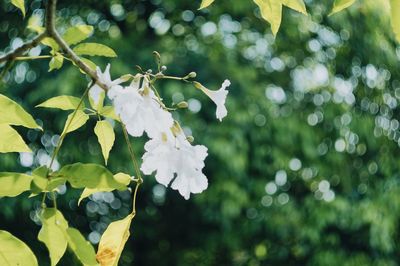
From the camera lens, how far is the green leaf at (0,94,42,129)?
2.06ft

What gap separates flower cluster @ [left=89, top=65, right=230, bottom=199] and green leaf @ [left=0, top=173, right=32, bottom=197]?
0.30 ft

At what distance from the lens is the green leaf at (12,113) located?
0.63 m

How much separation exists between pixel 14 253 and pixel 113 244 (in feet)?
0.28

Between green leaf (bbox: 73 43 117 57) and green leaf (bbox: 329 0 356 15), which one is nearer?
green leaf (bbox: 329 0 356 15)

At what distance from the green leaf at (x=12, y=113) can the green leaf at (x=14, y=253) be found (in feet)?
0.31

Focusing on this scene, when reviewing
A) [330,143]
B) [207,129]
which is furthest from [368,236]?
[207,129]

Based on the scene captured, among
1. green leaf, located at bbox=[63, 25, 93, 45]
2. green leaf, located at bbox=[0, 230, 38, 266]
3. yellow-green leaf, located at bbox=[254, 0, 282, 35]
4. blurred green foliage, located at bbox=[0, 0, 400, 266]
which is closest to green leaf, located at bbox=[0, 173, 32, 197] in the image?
green leaf, located at bbox=[0, 230, 38, 266]

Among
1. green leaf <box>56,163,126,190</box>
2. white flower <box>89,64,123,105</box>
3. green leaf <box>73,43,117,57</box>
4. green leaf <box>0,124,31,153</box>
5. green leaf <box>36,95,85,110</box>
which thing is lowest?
green leaf <box>36,95,85,110</box>

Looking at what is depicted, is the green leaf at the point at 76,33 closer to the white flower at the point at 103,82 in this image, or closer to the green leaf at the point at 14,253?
the white flower at the point at 103,82

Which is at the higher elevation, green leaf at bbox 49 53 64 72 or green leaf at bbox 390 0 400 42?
green leaf at bbox 390 0 400 42

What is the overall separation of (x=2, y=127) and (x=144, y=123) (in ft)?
0.49

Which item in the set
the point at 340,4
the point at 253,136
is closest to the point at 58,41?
the point at 340,4

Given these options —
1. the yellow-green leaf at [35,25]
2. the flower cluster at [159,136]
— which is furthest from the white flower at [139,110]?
the yellow-green leaf at [35,25]

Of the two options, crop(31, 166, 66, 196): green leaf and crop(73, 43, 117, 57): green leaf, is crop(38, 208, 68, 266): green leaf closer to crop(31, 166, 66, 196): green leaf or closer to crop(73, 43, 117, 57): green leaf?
crop(31, 166, 66, 196): green leaf
